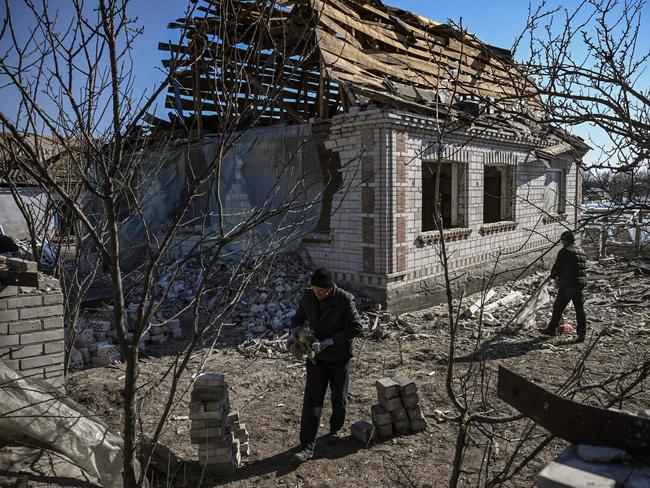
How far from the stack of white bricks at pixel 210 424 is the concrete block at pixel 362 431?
1.31m

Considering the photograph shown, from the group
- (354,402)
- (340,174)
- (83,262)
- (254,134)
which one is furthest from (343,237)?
(83,262)

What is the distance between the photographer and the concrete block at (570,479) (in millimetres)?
1197

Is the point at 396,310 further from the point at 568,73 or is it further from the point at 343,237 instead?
the point at 568,73

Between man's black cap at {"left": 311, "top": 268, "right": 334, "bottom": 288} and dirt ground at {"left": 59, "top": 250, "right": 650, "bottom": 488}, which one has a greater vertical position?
man's black cap at {"left": 311, "top": 268, "right": 334, "bottom": 288}

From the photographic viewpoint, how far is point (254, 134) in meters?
10.2

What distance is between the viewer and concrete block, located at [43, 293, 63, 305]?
3.94 meters

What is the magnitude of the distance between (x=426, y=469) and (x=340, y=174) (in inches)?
251

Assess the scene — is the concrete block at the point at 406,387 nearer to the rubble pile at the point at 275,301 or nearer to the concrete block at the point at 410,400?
the concrete block at the point at 410,400

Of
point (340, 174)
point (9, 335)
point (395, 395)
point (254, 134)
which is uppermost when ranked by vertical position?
point (254, 134)

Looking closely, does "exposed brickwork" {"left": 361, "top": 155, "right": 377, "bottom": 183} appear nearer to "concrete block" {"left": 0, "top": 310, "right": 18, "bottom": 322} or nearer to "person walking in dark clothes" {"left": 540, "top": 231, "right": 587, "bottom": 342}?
"person walking in dark clothes" {"left": 540, "top": 231, "right": 587, "bottom": 342}

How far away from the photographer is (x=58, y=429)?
2.75 metres

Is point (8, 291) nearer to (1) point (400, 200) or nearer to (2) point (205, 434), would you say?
(2) point (205, 434)

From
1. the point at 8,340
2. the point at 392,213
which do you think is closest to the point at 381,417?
the point at 8,340

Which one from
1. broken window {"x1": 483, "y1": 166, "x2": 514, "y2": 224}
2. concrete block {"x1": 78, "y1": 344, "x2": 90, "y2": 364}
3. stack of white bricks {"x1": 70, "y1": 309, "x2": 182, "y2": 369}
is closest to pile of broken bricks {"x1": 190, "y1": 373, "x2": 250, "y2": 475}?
stack of white bricks {"x1": 70, "y1": 309, "x2": 182, "y2": 369}
